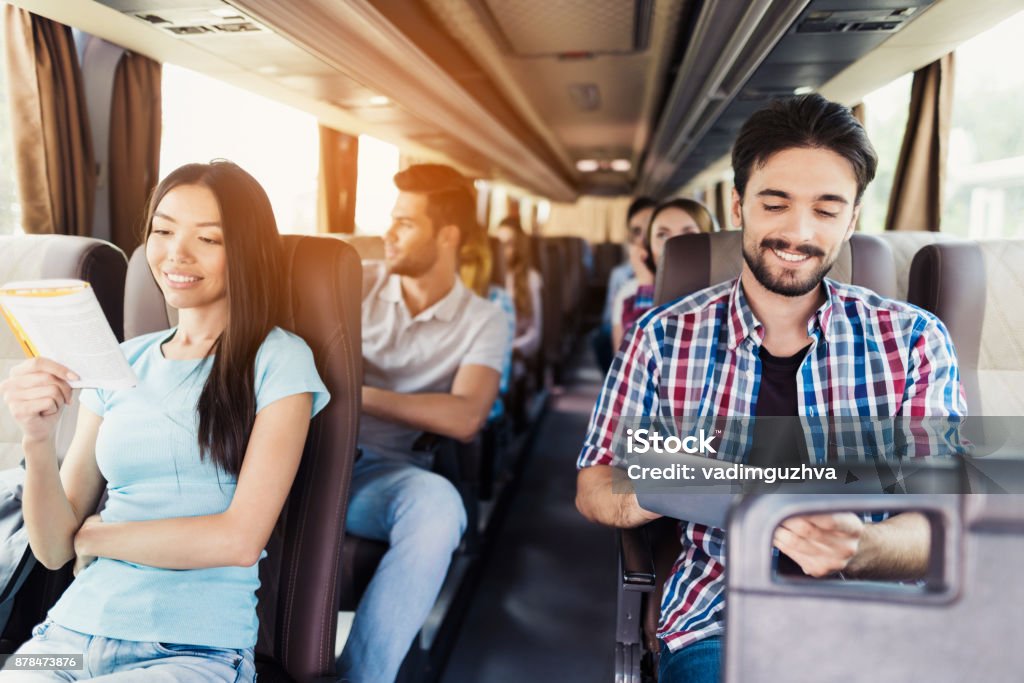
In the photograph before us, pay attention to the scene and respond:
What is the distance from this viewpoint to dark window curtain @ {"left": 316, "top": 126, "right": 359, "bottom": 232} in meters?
5.36

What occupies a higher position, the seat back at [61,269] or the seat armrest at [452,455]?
the seat back at [61,269]

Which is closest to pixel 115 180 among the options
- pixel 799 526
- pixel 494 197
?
pixel 799 526

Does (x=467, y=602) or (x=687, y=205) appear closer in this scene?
(x=467, y=602)

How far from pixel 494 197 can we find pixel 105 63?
1089 cm

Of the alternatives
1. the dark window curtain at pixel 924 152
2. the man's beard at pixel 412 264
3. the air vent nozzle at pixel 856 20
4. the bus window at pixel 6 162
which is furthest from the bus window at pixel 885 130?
the bus window at pixel 6 162

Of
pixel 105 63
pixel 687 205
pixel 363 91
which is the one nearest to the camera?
pixel 105 63

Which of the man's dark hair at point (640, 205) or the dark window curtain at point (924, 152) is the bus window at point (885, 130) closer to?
the dark window curtain at point (924, 152)

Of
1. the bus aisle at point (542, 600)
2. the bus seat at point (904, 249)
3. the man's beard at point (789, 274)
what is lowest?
the bus aisle at point (542, 600)

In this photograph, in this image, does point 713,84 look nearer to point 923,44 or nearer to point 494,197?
point 923,44

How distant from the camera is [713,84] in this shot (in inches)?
156

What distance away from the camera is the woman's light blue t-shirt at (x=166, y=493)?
1.34 meters

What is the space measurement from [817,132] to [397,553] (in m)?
1.57

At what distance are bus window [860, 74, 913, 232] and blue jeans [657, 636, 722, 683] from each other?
120 inches

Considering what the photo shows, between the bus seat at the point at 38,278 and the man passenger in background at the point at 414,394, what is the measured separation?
79 centimetres
